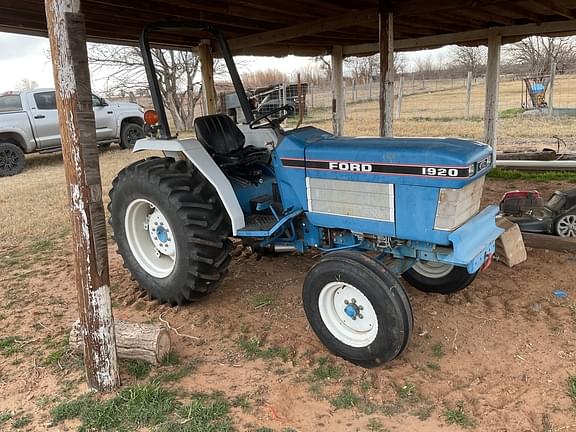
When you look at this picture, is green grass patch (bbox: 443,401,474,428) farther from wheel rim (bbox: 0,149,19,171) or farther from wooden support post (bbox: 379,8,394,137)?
wheel rim (bbox: 0,149,19,171)

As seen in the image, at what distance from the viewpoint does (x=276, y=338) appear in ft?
11.0

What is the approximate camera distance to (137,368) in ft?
9.88

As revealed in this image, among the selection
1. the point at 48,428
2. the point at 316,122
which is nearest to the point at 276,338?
the point at 48,428

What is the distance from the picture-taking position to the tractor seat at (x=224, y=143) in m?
3.92

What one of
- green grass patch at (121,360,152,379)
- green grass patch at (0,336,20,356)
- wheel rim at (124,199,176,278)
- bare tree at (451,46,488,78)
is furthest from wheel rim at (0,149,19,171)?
bare tree at (451,46,488,78)

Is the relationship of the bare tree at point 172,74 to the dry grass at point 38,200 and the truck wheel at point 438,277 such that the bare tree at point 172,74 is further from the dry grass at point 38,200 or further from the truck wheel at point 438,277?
the truck wheel at point 438,277

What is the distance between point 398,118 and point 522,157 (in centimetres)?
863

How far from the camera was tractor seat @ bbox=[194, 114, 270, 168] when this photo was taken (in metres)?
3.92

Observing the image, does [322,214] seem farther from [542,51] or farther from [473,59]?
[473,59]

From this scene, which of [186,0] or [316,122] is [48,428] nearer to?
[186,0]

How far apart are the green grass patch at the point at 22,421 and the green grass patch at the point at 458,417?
7.12 feet

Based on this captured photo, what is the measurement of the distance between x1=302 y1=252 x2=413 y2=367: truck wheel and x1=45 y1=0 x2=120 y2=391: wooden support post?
120 cm

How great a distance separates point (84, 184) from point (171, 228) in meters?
1.02

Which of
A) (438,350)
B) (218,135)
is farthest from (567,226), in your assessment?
(218,135)
